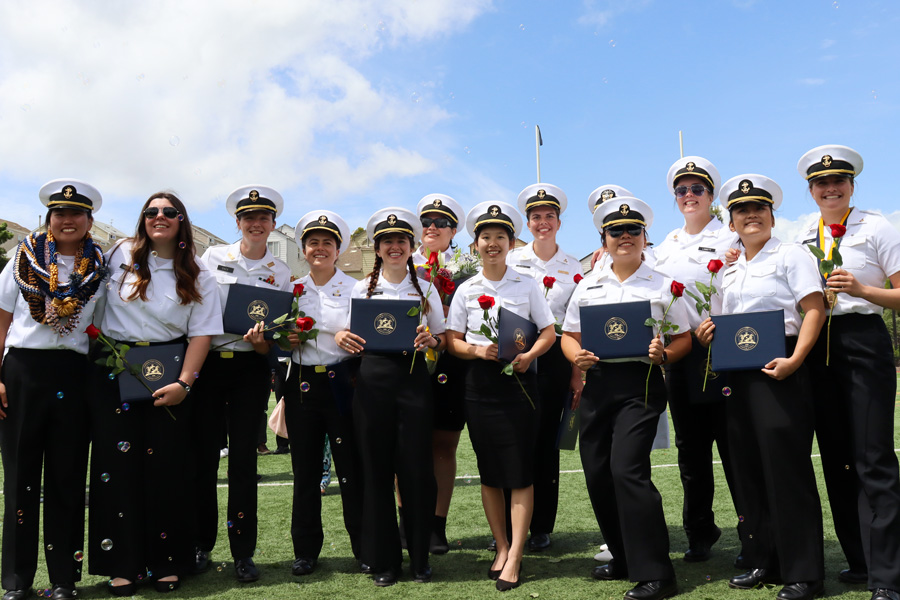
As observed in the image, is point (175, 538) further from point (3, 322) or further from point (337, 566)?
point (3, 322)

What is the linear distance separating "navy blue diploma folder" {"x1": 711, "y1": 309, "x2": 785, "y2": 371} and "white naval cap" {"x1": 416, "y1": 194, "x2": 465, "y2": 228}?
86.7 inches

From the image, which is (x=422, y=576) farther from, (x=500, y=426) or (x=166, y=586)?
(x=166, y=586)

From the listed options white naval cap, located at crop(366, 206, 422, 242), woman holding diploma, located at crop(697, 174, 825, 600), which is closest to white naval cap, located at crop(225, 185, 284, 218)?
white naval cap, located at crop(366, 206, 422, 242)

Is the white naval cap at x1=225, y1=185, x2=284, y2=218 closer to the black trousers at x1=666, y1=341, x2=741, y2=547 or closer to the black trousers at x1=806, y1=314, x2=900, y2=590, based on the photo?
the black trousers at x1=666, y1=341, x2=741, y2=547

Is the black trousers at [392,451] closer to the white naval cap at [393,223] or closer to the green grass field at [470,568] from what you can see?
the green grass field at [470,568]

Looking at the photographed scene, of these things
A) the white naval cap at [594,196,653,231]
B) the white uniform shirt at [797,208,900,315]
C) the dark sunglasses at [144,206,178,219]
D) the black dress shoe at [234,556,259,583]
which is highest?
the dark sunglasses at [144,206,178,219]

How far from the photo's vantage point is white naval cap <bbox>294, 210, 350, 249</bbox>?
16.3 ft

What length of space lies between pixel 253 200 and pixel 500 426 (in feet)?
7.47

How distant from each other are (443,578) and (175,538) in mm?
1683

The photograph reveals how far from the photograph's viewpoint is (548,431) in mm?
5344

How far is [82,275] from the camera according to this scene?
14.2 feet

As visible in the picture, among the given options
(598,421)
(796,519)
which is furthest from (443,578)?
(796,519)

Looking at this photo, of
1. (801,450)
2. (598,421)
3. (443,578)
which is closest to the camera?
(801,450)

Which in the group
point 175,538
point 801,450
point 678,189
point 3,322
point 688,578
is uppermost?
point 678,189
